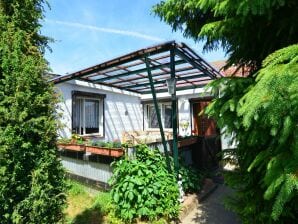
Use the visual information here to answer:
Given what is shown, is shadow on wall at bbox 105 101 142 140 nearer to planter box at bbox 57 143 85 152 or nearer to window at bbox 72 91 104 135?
window at bbox 72 91 104 135

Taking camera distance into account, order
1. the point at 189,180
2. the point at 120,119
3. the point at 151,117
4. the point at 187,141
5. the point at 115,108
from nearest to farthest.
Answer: the point at 189,180 < the point at 187,141 < the point at 115,108 < the point at 120,119 < the point at 151,117

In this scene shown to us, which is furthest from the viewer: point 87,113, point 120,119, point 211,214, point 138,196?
point 120,119

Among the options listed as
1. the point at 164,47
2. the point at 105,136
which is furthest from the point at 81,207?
the point at 105,136

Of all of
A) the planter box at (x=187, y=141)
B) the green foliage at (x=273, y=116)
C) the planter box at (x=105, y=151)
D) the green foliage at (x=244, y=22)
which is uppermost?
the green foliage at (x=244, y=22)

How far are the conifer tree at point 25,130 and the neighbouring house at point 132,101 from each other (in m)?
0.59

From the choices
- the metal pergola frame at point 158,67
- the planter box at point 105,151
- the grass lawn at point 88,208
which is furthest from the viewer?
the planter box at point 105,151

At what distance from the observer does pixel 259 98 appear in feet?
7.20

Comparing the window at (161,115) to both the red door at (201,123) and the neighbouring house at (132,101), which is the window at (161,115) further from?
the red door at (201,123)

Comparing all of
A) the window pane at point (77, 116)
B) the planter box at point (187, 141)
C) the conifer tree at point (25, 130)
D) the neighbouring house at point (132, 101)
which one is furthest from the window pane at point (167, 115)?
the conifer tree at point (25, 130)

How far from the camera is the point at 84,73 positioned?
315 inches

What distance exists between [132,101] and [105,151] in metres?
8.19

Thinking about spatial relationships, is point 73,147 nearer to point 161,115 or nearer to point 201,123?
point 161,115

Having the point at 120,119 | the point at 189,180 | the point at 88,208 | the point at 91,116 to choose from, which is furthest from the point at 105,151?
the point at 120,119

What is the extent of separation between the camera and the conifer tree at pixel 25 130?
3601 mm
